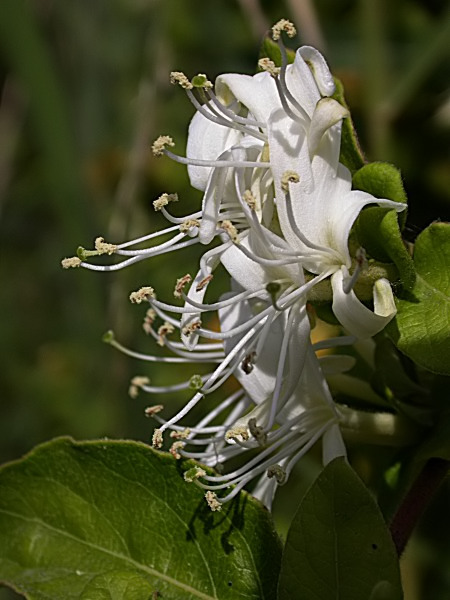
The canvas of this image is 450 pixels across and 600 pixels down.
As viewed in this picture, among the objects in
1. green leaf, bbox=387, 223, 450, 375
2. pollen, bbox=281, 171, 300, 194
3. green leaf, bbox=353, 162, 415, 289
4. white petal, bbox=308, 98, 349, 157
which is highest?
white petal, bbox=308, 98, 349, 157

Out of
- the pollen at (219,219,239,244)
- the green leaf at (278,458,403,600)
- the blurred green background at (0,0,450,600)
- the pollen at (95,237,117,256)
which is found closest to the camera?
the green leaf at (278,458,403,600)

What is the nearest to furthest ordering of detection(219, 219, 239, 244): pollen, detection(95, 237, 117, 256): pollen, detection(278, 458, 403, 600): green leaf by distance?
detection(278, 458, 403, 600): green leaf, detection(219, 219, 239, 244): pollen, detection(95, 237, 117, 256): pollen

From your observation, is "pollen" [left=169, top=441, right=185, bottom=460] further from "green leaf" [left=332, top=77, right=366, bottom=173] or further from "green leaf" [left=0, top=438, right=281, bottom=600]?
"green leaf" [left=332, top=77, right=366, bottom=173]

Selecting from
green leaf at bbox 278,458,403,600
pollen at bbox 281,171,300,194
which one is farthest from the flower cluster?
green leaf at bbox 278,458,403,600

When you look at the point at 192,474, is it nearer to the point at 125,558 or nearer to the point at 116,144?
the point at 125,558

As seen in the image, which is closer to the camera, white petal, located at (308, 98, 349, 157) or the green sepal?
white petal, located at (308, 98, 349, 157)

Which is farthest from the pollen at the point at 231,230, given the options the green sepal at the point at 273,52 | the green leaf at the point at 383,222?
the green sepal at the point at 273,52

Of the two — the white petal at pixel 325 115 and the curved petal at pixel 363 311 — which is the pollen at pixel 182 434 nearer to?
the curved petal at pixel 363 311
